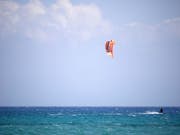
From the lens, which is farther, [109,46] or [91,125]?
[91,125]

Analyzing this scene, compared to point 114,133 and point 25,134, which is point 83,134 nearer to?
point 114,133

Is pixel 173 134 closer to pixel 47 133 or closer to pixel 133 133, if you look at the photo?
pixel 133 133

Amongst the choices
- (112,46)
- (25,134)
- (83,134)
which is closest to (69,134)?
(83,134)

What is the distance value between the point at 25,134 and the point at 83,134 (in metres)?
4.33

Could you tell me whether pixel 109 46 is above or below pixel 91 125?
above

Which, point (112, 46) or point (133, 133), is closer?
point (112, 46)

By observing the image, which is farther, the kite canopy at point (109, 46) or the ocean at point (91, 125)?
the ocean at point (91, 125)

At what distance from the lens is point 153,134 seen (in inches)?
1088

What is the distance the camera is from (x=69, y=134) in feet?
91.2

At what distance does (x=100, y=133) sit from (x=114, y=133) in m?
1.06

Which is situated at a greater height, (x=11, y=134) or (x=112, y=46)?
(x=112, y=46)

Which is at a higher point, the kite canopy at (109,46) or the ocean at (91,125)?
A: the kite canopy at (109,46)

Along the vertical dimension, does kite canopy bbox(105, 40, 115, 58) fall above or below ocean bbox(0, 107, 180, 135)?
above

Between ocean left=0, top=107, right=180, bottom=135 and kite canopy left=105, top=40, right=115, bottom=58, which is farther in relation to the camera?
ocean left=0, top=107, right=180, bottom=135
